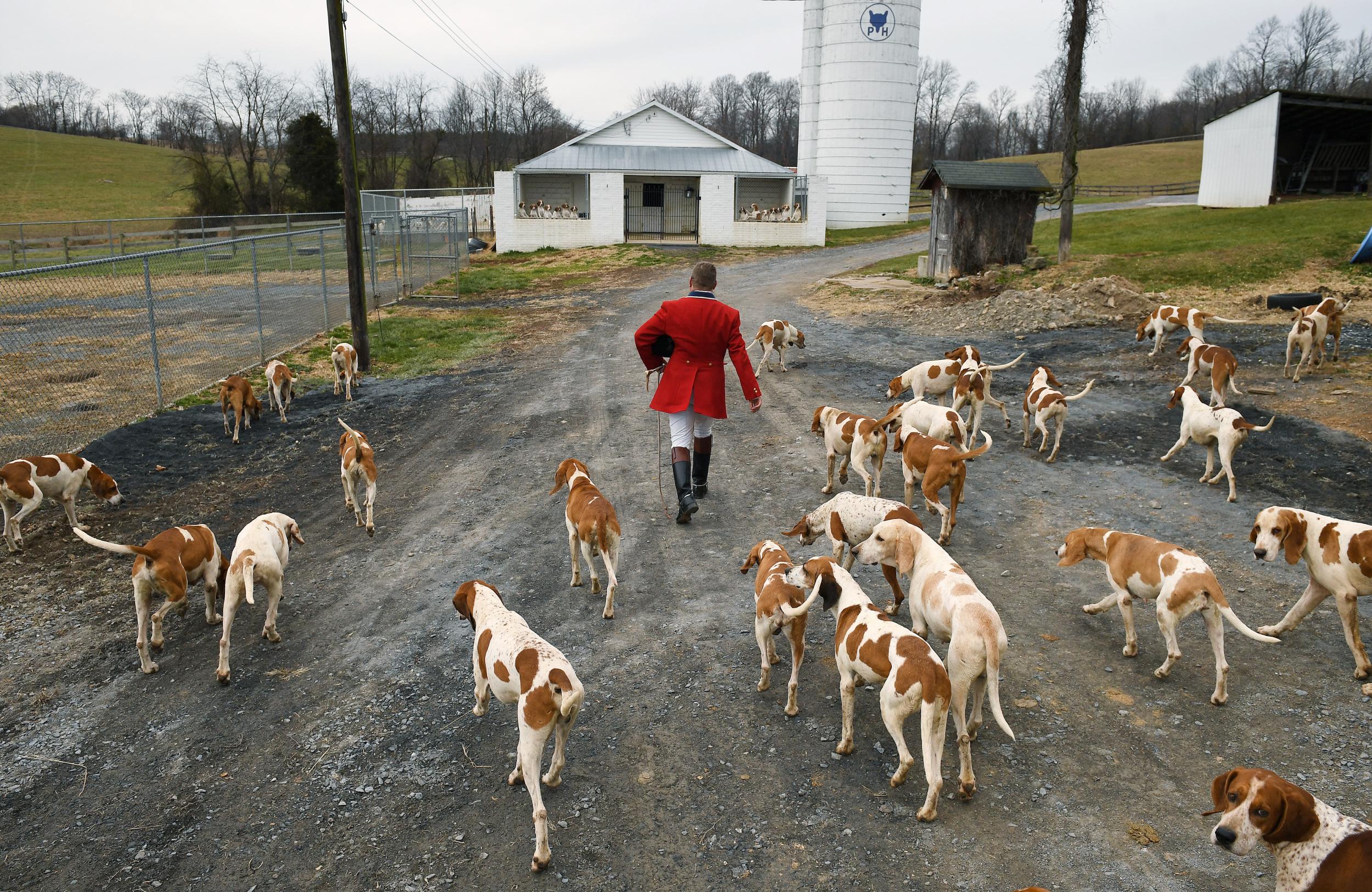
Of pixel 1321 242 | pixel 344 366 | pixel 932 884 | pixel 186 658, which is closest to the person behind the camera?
pixel 932 884

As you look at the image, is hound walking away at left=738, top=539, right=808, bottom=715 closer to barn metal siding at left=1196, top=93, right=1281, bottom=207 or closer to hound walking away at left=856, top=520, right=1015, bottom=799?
hound walking away at left=856, top=520, right=1015, bottom=799

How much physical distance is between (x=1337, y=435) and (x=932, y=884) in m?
8.95

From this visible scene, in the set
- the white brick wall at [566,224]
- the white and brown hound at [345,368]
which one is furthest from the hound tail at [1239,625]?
the white brick wall at [566,224]

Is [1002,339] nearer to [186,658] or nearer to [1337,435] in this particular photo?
[1337,435]

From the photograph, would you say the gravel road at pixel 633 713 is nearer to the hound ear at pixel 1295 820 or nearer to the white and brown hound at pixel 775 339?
the hound ear at pixel 1295 820

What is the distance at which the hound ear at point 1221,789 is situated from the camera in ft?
12.0

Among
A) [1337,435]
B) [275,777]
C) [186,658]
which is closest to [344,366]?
[186,658]

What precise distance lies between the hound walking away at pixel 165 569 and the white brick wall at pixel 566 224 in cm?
3148

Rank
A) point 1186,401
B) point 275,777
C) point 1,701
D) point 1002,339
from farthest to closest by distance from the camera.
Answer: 1. point 1002,339
2. point 1186,401
3. point 1,701
4. point 275,777

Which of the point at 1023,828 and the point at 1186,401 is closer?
the point at 1023,828

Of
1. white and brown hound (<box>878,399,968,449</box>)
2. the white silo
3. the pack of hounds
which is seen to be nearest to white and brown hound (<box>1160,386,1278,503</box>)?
the pack of hounds

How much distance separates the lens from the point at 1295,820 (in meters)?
3.45

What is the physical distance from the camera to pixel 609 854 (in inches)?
160

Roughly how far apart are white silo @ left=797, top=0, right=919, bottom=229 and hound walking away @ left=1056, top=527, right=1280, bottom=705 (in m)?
38.2
